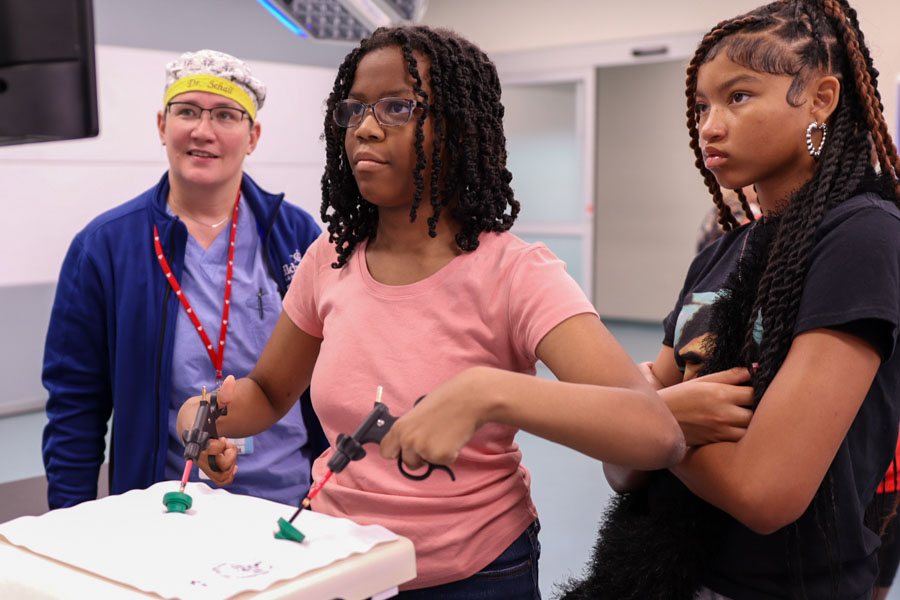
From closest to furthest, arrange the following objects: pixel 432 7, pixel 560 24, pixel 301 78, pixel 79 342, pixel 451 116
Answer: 1. pixel 451 116
2. pixel 79 342
3. pixel 301 78
4. pixel 560 24
5. pixel 432 7

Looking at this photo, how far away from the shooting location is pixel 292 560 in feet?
2.76

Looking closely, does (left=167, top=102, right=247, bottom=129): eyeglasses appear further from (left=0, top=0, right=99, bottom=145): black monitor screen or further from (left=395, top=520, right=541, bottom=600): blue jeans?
(left=395, top=520, right=541, bottom=600): blue jeans

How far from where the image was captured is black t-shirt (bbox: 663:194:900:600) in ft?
3.09

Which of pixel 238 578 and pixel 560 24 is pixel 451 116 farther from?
pixel 560 24

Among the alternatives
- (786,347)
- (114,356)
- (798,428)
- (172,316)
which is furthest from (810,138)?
(114,356)

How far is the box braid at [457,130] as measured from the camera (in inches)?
42.9

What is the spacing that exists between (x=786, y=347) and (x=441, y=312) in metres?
0.41

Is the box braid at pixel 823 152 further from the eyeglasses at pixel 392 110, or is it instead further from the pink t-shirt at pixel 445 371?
the eyeglasses at pixel 392 110

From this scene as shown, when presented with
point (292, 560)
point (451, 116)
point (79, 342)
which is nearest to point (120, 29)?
point (79, 342)

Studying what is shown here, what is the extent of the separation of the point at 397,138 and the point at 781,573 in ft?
2.31

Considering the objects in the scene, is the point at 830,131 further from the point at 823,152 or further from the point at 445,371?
the point at 445,371

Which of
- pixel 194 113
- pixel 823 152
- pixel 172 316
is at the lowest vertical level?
pixel 172 316

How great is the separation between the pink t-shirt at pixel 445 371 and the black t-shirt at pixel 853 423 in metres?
0.26

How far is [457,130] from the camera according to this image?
3.66 ft
